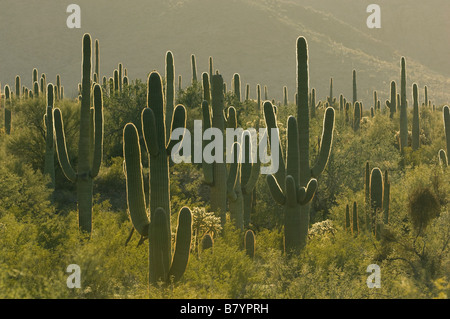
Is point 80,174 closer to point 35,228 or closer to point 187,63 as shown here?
point 35,228

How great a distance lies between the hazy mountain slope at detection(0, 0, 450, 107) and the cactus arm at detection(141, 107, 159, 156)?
82217mm

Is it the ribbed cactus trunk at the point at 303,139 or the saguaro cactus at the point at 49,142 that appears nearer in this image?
the ribbed cactus trunk at the point at 303,139

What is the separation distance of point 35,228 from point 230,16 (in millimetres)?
109043

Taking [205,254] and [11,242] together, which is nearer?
[11,242]

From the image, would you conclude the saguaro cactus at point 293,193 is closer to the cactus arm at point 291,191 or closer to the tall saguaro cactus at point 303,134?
the cactus arm at point 291,191

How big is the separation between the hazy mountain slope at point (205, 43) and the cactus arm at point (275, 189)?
78.4 metres

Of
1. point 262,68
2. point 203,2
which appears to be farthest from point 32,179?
point 203,2

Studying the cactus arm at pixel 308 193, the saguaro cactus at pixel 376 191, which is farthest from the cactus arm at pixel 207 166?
the saguaro cactus at pixel 376 191

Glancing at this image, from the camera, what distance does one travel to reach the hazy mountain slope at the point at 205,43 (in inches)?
3954

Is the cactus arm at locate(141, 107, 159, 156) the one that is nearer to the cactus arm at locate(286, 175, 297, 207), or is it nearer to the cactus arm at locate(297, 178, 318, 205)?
the cactus arm at locate(286, 175, 297, 207)

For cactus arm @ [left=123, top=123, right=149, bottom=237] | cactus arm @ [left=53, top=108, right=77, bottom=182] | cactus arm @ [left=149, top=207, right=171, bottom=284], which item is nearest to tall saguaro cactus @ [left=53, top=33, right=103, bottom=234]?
cactus arm @ [left=53, top=108, right=77, bottom=182]

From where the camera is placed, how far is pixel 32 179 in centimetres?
1823

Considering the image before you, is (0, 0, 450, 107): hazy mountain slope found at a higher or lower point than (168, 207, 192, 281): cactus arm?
higher

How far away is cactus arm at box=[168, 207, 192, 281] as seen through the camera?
1026 cm
